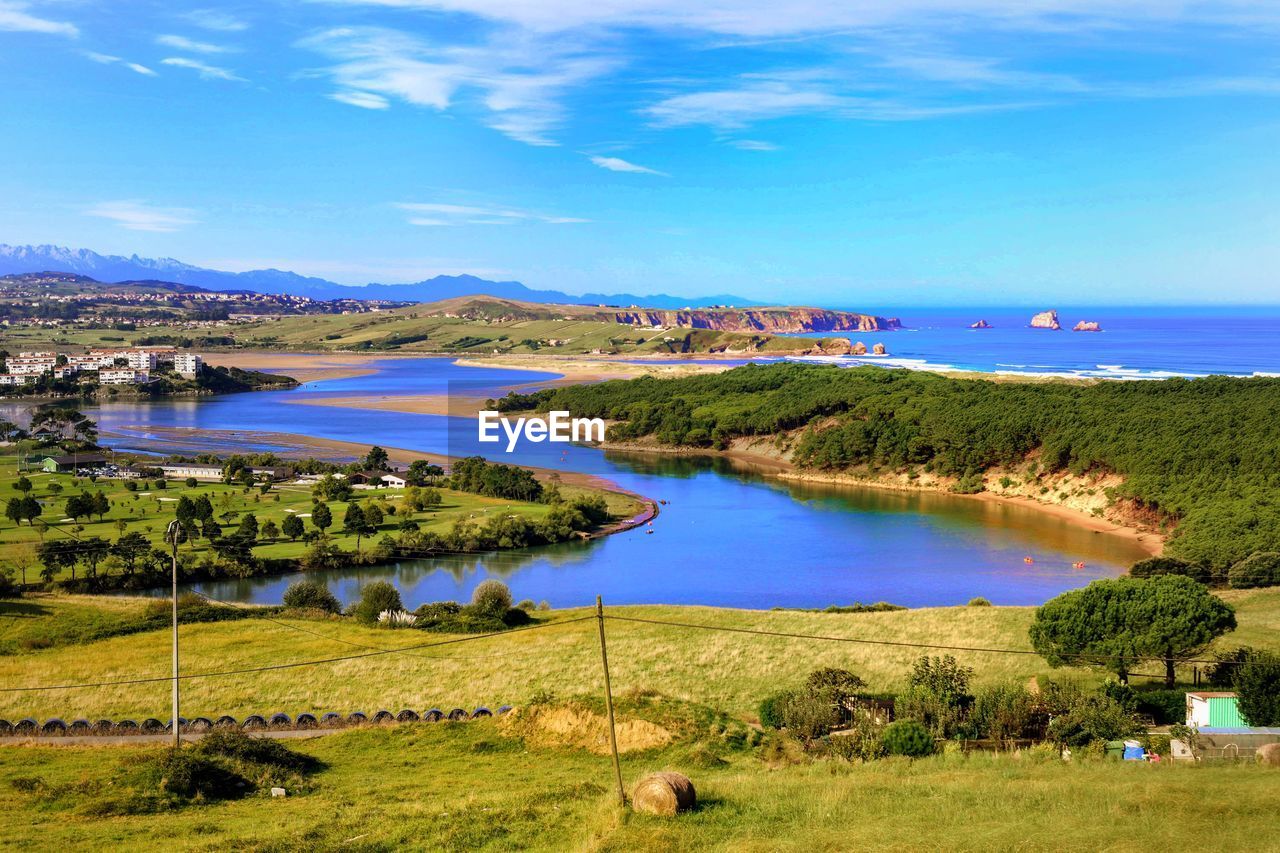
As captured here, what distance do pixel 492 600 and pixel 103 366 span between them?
266 feet

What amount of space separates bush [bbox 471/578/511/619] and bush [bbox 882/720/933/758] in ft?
38.1

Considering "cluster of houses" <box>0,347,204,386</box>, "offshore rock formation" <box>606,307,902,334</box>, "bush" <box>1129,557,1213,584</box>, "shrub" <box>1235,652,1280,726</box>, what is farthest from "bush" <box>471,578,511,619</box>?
"offshore rock formation" <box>606,307,902,334</box>

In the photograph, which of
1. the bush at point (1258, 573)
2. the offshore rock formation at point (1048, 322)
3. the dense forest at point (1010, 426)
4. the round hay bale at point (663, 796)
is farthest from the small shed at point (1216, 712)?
the offshore rock formation at point (1048, 322)

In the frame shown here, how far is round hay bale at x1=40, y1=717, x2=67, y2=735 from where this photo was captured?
47.5ft

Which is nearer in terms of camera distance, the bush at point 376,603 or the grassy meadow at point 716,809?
the grassy meadow at point 716,809

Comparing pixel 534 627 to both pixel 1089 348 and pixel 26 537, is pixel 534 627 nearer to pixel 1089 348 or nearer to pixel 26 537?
pixel 26 537

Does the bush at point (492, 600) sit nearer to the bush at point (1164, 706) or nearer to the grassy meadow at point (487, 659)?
the grassy meadow at point (487, 659)

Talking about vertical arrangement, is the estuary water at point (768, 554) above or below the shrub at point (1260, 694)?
below

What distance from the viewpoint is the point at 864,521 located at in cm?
3922

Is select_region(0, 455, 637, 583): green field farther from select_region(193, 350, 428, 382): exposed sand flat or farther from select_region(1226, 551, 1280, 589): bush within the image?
select_region(193, 350, 428, 382): exposed sand flat

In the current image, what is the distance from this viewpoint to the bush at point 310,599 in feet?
80.7

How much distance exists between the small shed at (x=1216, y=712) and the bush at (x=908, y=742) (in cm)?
361

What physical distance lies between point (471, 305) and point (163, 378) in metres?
103

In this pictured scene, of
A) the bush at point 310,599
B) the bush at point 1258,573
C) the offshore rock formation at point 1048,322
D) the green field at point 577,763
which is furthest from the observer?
the offshore rock formation at point 1048,322
